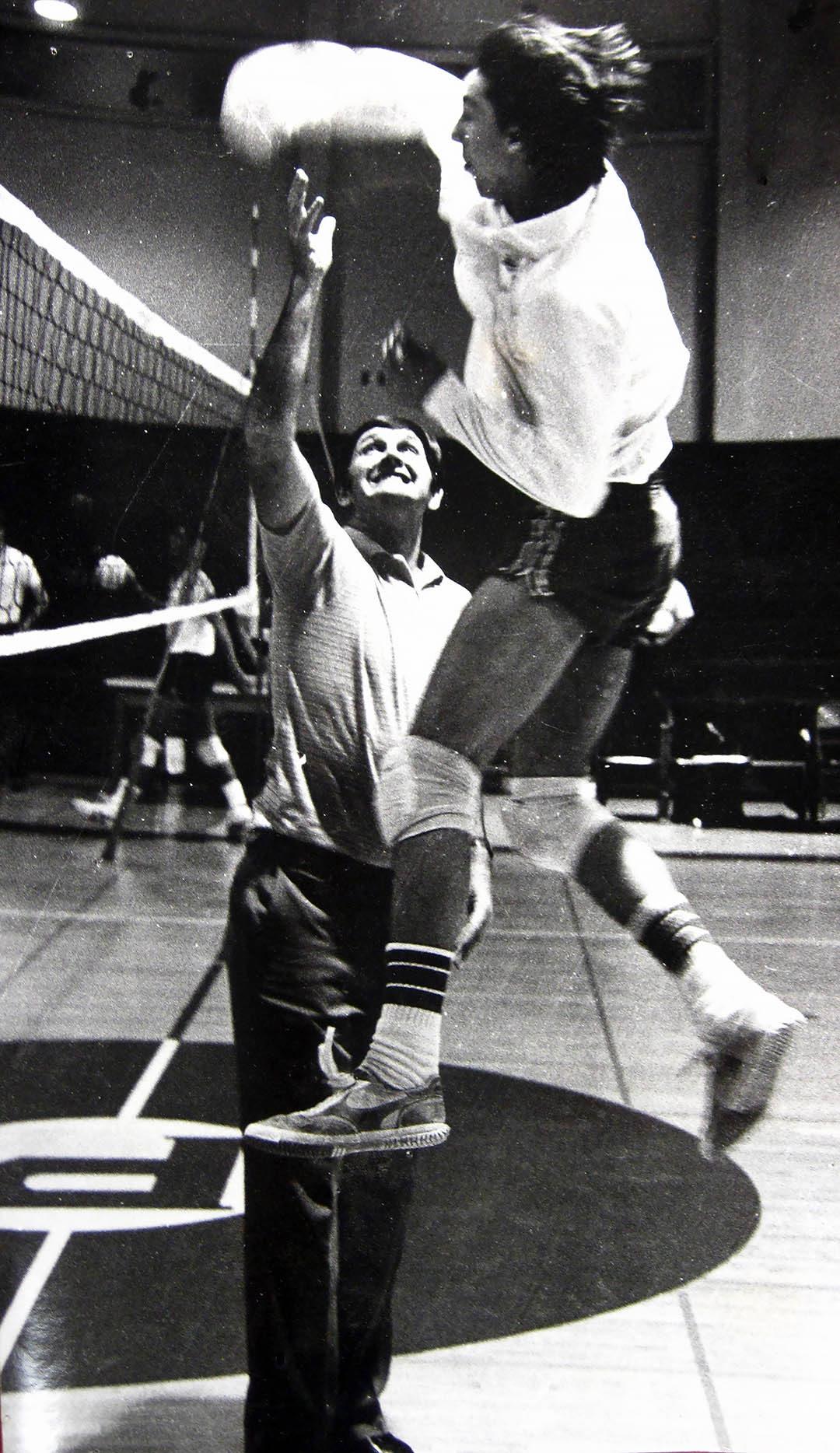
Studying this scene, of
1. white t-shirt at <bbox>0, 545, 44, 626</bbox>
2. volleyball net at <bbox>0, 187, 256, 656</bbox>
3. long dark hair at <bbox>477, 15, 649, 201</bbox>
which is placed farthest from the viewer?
white t-shirt at <bbox>0, 545, 44, 626</bbox>

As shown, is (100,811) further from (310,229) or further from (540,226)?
(540,226)

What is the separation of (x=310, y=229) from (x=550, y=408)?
1.31ft

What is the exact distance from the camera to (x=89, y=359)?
1.82m

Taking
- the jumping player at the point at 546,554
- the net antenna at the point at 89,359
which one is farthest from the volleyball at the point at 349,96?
the net antenna at the point at 89,359

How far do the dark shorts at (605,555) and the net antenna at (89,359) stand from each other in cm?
39

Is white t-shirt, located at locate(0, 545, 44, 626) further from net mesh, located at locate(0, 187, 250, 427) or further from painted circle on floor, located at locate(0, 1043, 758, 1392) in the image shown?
painted circle on floor, located at locate(0, 1043, 758, 1392)

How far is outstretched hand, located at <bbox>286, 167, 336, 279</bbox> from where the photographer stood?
162 cm

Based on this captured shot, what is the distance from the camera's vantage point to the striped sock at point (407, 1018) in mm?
1631

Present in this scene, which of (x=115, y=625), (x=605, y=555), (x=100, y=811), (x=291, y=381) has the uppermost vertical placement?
(x=291, y=381)

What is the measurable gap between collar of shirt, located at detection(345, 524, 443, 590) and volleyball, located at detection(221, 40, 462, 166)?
0.53 meters

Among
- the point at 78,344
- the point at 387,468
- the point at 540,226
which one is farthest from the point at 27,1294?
the point at 540,226

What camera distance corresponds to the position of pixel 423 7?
163 cm

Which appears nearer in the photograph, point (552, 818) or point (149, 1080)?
point (552, 818)

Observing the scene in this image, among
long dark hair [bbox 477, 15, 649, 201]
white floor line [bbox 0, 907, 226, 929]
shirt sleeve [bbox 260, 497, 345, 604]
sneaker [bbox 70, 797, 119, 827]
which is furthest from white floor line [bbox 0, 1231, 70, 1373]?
long dark hair [bbox 477, 15, 649, 201]
